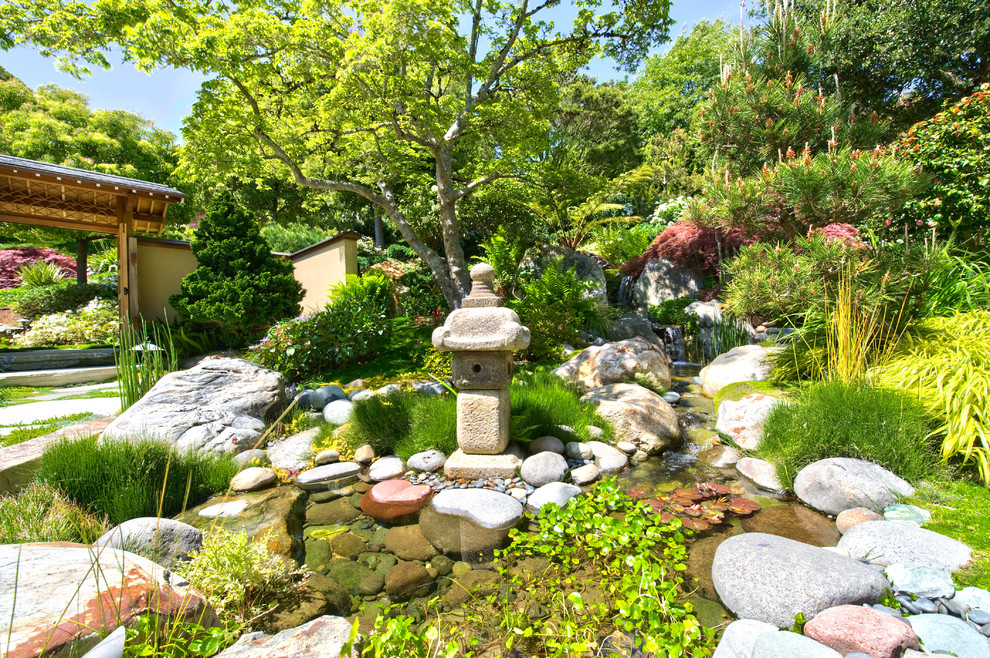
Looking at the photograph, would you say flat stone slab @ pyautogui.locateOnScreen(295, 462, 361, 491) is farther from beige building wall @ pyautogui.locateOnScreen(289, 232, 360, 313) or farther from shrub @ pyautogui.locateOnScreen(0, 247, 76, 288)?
shrub @ pyautogui.locateOnScreen(0, 247, 76, 288)

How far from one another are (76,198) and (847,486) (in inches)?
526

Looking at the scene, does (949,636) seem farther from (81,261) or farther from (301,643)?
(81,261)

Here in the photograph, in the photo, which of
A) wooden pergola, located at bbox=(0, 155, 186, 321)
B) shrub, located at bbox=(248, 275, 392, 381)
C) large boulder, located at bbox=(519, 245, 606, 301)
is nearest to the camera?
shrub, located at bbox=(248, 275, 392, 381)

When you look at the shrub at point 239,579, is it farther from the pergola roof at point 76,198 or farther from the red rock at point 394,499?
the pergola roof at point 76,198

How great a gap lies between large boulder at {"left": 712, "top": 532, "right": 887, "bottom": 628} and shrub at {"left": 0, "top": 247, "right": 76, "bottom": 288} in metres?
21.7

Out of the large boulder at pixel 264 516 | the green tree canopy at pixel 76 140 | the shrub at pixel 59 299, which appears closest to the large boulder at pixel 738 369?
the large boulder at pixel 264 516

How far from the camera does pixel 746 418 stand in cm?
464

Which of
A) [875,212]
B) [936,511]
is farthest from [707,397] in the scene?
[936,511]

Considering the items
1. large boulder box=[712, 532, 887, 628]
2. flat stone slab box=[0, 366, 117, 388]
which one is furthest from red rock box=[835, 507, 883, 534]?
flat stone slab box=[0, 366, 117, 388]

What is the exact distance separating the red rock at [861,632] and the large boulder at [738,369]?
4011 mm

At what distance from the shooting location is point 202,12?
755 centimetres

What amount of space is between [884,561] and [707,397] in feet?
13.7

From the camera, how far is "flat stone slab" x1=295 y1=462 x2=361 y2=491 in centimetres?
417

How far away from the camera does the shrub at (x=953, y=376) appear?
315 cm
